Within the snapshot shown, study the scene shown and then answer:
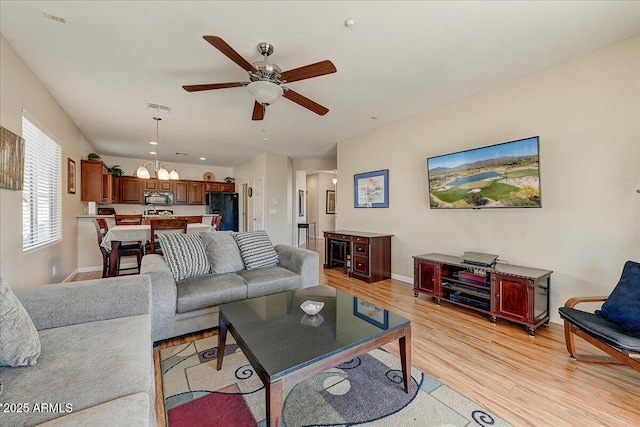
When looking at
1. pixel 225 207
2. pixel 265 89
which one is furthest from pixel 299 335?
pixel 225 207

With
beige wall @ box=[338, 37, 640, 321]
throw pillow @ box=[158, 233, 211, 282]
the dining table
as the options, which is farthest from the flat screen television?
the dining table

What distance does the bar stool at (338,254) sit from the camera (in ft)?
15.8

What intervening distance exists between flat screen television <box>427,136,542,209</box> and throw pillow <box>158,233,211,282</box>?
301cm

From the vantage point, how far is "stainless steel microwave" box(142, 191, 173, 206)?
24.7 ft

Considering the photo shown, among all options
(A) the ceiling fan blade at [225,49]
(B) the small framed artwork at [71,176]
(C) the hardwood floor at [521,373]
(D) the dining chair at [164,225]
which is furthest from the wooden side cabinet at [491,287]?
(B) the small framed artwork at [71,176]

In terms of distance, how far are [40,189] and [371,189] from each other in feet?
15.0

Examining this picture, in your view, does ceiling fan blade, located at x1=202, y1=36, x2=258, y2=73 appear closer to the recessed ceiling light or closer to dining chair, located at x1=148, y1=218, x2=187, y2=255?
the recessed ceiling light

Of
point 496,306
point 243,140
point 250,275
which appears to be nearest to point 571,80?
point 496,306

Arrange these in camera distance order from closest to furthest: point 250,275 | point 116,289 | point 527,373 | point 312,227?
point 116,289, point 527,373, point 250,275, point 312,227

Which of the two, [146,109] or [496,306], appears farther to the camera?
[146,109]

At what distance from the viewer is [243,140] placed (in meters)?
5.54

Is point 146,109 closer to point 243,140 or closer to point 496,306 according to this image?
point 243,140

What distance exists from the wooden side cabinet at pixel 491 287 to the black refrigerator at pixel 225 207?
6.26 m

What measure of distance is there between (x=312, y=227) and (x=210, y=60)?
8087 mm
